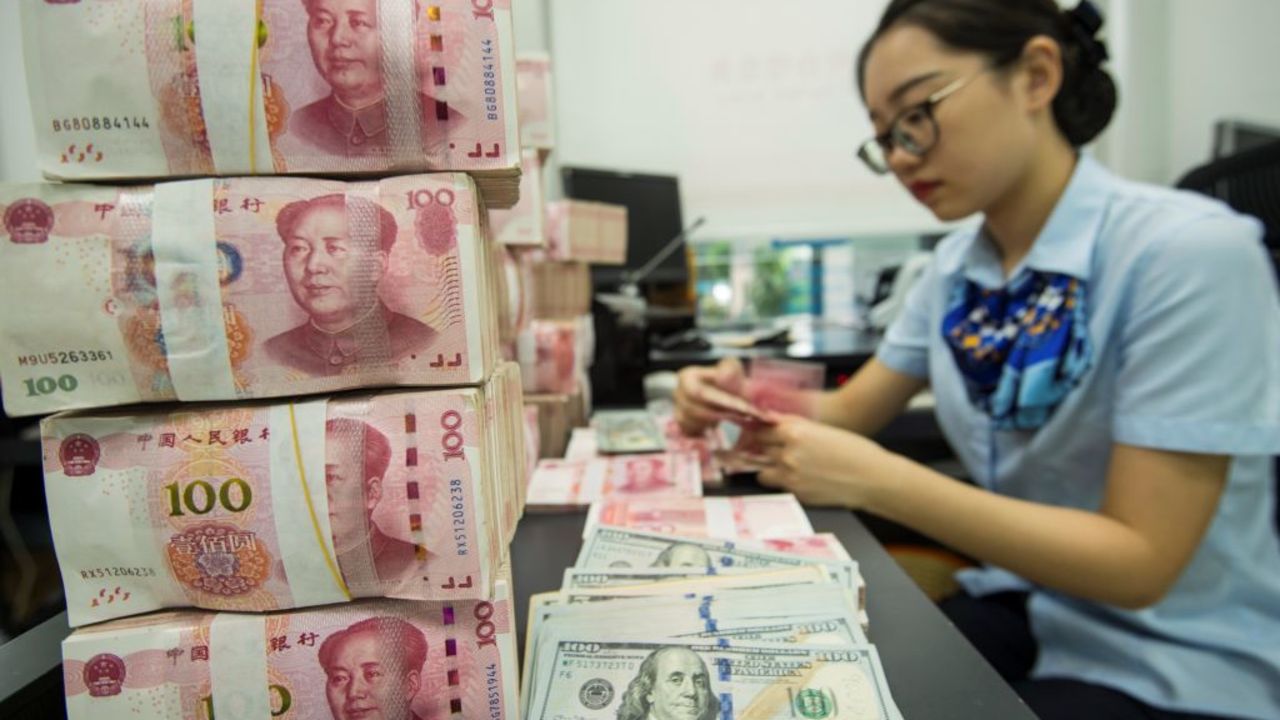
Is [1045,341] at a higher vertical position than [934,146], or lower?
lower

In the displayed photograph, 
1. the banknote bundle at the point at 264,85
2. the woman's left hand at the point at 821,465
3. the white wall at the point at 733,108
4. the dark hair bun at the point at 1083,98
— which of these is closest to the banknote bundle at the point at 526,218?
the woman's left hand at the point at 821,465

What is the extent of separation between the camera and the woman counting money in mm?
795

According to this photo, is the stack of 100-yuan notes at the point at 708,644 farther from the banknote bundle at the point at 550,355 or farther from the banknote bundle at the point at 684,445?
the banknote bundle at the point at 550,355

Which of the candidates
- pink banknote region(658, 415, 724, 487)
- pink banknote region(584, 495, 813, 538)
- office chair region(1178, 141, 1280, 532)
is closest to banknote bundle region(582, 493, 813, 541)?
pink banknote region(584, 495, 813, 538)

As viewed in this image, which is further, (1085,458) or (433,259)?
(1085,458)

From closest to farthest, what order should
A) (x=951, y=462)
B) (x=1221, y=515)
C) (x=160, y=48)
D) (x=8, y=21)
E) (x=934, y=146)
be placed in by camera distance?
(x=160, y=48) → (x=8, y=21) → (x=1221, y=515) → (x=934, y=146) → (x=951, y=462)

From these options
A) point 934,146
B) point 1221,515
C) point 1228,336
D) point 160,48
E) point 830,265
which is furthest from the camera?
point 830,265

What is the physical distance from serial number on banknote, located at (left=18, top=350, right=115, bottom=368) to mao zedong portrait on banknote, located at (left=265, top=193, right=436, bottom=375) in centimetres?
11

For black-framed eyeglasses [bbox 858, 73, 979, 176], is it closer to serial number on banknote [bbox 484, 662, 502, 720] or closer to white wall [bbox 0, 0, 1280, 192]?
serial number on banknote [bbox 484, 662, 502, 720]

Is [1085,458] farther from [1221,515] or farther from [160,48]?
[160,48]

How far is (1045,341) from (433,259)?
0.86 m

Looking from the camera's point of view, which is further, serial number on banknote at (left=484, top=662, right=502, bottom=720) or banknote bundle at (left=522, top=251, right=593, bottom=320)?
banknote bundle at (left=522, top=251, right=593, bottom=320)

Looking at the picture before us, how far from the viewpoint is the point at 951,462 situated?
1.88 meters

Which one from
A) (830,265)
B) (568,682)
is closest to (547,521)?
(568,682)
